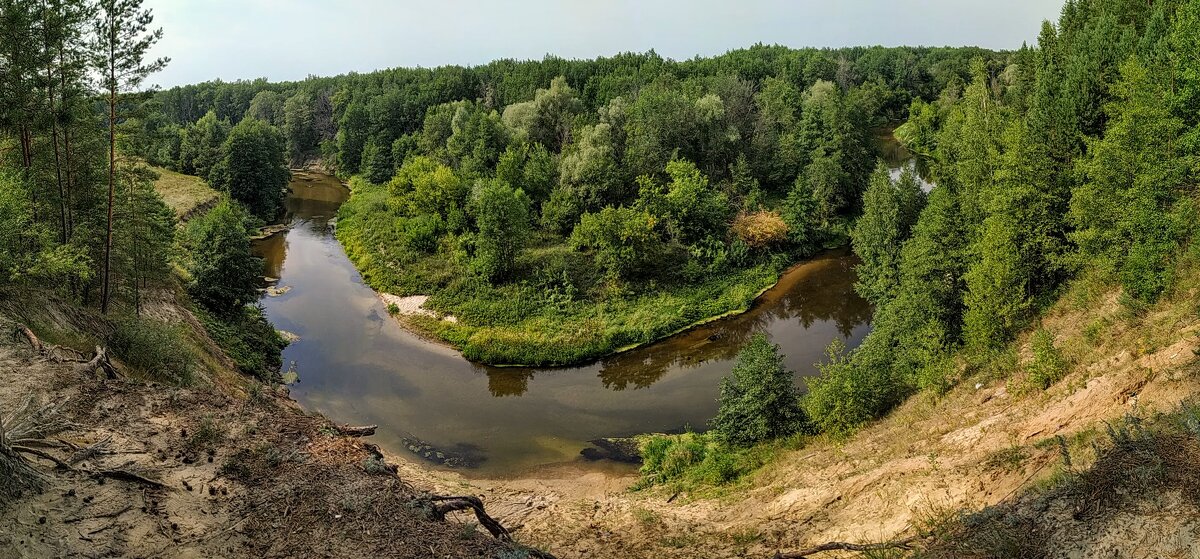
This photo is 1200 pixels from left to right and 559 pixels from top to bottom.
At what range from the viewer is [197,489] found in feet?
38.1

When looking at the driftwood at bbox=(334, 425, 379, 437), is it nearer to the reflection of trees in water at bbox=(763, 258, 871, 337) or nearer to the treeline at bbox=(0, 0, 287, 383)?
the treeline at bbox=(0, 0, 287, 383)

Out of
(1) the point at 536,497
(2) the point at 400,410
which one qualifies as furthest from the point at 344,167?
(1) the point at 536,497

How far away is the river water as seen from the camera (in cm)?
2745

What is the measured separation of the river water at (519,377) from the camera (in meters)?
27.5

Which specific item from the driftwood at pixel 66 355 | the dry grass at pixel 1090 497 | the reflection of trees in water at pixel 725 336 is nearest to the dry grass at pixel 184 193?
the reflection of trees in water at pixel 725 336

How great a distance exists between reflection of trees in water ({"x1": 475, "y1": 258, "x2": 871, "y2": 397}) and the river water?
66mm

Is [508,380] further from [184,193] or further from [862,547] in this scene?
[184,193]

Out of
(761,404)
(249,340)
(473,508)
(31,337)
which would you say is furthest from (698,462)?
(249,340)

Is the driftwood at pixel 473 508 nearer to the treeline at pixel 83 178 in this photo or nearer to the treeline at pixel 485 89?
the treeline at pixel 83 178

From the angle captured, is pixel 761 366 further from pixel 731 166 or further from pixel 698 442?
pixel 731 166

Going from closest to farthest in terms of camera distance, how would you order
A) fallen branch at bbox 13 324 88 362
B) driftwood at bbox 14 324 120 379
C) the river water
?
driftwood at bbox 14 324 120 379 < fallen branch at bbox 13 324 88 362 < the river water

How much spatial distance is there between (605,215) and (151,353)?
26307 millimetres

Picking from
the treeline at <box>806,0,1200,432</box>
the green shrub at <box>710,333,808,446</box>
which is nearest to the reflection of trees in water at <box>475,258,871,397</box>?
the treeline at <box>806,0,1200,432</box>

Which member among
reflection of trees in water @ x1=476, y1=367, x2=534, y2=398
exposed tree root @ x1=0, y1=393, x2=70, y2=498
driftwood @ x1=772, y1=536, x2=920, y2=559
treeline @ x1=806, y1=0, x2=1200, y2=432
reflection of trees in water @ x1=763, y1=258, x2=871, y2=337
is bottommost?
reflection of trees in water @ x1=476, y1=367, x2=534, y2=398
